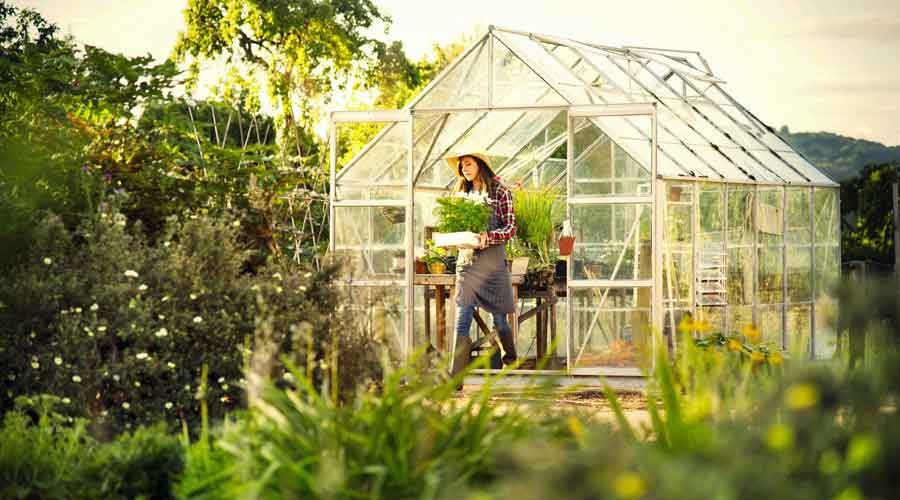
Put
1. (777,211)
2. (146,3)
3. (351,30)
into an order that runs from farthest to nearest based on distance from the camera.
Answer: (351,30) < (146,3) < (777,211)

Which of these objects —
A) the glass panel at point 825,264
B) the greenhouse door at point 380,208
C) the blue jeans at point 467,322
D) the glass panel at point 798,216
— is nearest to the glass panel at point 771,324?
the glass panel at point 798,216

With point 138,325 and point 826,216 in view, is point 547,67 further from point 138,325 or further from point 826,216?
point 138,325

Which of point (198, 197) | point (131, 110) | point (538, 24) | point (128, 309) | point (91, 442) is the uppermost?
point (538, 24)

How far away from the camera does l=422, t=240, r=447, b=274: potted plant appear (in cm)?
1139

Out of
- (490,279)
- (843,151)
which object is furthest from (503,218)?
(843,151)

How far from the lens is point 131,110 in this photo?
7727 mm

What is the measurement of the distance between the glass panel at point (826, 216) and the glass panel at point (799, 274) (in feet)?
1.42

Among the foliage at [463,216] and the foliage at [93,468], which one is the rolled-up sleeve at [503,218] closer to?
the foliage at [463,216]

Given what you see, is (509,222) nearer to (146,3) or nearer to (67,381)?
(67,381)

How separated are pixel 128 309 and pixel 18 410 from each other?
653mm

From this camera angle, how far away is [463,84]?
11.4 m

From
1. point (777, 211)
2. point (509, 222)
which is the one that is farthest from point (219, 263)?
point (777, 211)

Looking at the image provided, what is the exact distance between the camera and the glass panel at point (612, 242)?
10.7 metres

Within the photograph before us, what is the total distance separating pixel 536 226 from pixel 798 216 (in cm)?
376
